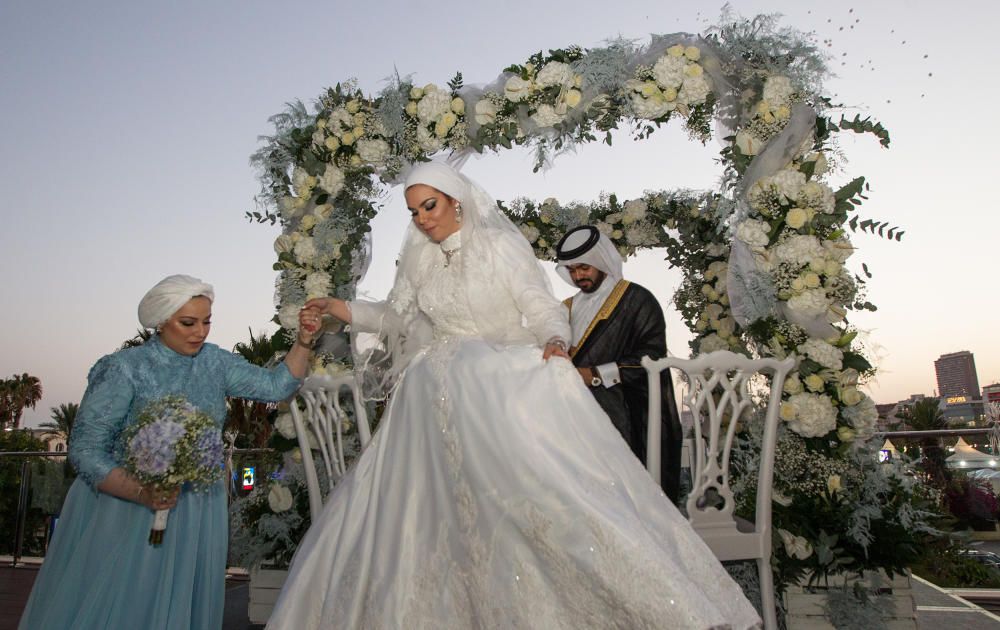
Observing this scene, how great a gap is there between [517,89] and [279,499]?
3.46 meters

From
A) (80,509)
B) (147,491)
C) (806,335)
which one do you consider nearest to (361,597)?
(147,491)

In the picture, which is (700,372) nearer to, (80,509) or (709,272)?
(80,509)

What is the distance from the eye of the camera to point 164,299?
2908 millimetres

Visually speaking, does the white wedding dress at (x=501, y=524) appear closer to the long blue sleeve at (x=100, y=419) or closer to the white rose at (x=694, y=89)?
the long blue sleeve at (x=100, y=419)

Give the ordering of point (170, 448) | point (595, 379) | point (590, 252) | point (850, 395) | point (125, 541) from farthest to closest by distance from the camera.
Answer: point (590, 252) < point (595, 379) < point (850, 395) < point (125, 541) < point (170, 448)

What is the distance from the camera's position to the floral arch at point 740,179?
167 inches

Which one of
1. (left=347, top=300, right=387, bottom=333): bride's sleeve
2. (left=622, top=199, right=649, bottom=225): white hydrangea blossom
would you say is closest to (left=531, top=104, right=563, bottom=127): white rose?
(left=347, top=300, right=387, bottom=333): bride's sleeve

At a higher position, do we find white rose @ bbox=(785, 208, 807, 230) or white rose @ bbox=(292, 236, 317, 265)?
white rose @ bbox=(292, 236, 317, 265)

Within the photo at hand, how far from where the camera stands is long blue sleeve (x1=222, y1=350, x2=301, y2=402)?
3.25 meters

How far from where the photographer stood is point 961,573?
7.89 metres

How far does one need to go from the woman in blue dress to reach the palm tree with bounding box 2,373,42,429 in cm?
4228

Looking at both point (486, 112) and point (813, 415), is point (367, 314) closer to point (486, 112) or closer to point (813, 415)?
point (486, 112)

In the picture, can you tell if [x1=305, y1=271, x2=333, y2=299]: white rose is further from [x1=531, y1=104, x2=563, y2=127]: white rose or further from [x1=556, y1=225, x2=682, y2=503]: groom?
[x1=531, y1=104, x2=563, y2=127]: white rose

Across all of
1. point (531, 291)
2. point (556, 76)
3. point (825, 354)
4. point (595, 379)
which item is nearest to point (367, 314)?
point (531, 291)
